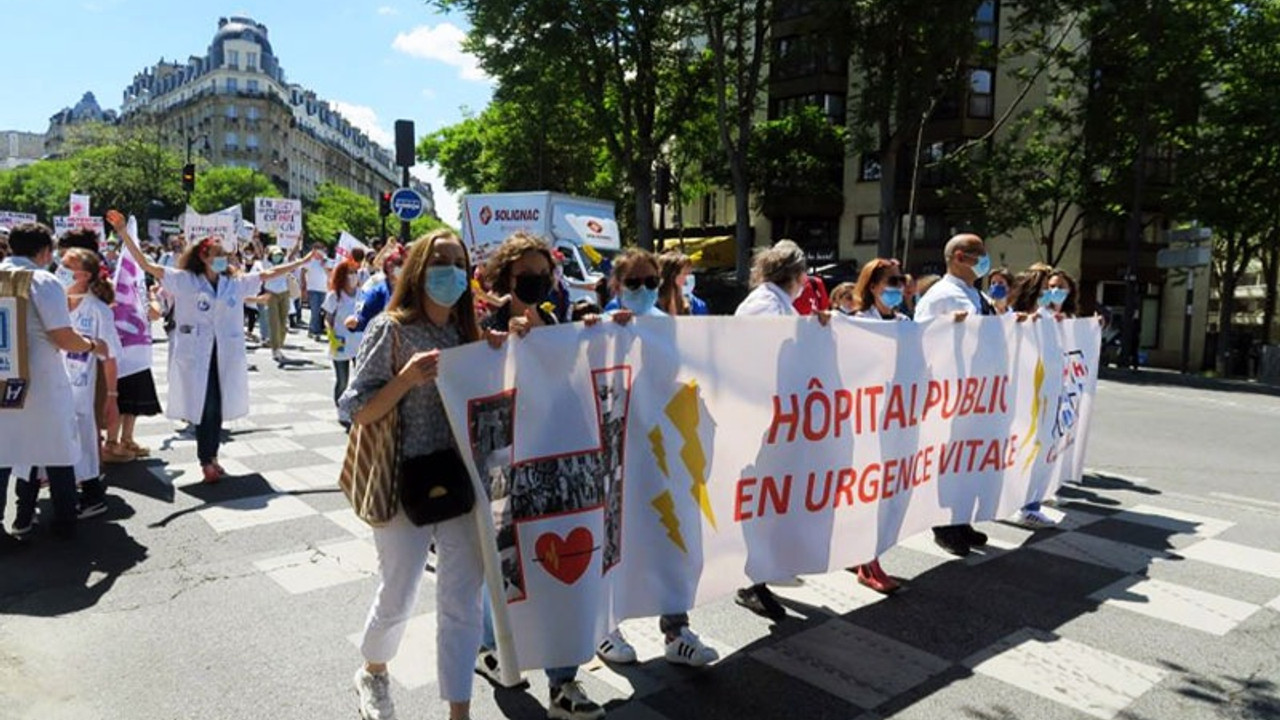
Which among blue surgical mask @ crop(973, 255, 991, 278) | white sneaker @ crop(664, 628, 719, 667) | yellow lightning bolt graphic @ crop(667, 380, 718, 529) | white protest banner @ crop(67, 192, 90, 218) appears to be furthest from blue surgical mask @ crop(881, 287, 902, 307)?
white protest banner @ crop(67, 192, 90, 218)

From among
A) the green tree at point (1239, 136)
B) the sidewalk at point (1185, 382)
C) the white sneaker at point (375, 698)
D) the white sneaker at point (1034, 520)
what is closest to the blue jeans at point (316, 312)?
the white sneaker at point (1034, 520)

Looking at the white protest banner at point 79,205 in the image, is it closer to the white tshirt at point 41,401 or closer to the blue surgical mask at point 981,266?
the white tshirt at point 41,401

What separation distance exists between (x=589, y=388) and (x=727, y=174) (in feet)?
119

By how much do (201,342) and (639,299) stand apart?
438cm

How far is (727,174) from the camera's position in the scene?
38500 millimetres

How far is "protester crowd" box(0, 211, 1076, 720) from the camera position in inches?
120

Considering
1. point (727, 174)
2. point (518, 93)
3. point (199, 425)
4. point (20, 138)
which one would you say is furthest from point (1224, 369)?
point (20, 138)

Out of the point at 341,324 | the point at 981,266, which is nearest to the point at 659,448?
the point at 981,266

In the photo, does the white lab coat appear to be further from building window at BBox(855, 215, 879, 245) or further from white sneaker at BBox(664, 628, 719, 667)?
building window at BBox(855, 215, 879, 245)

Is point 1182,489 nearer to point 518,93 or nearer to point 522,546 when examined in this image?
point 522,546

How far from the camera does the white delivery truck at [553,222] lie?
22.2 m

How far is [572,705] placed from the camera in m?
3.33

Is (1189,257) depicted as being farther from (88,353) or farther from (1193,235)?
(88,353)

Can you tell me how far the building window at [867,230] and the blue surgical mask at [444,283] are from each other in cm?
3738
